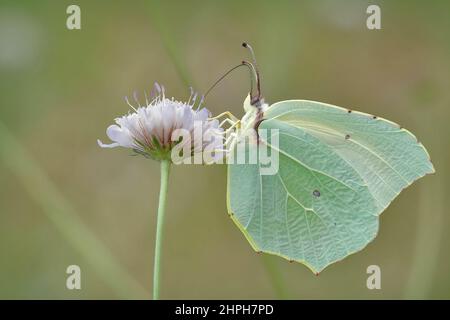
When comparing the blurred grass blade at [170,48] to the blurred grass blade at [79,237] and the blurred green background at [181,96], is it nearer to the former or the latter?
the blurred grass blade at [79,237]

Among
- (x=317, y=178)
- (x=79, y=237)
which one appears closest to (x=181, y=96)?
(x=79, y=237)

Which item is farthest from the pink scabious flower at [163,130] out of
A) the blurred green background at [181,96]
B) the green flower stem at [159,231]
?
the blurred green background at [181,96]

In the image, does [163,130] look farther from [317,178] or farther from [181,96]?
[181,96]

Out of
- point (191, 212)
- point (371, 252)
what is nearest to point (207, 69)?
point (191, 212)

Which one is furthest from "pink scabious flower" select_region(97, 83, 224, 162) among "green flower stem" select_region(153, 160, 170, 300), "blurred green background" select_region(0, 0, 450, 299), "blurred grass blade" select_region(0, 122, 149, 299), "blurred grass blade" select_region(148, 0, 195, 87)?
"blurred green background" select_region(0, 0, 450, 299)

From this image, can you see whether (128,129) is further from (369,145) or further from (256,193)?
(369,145)
